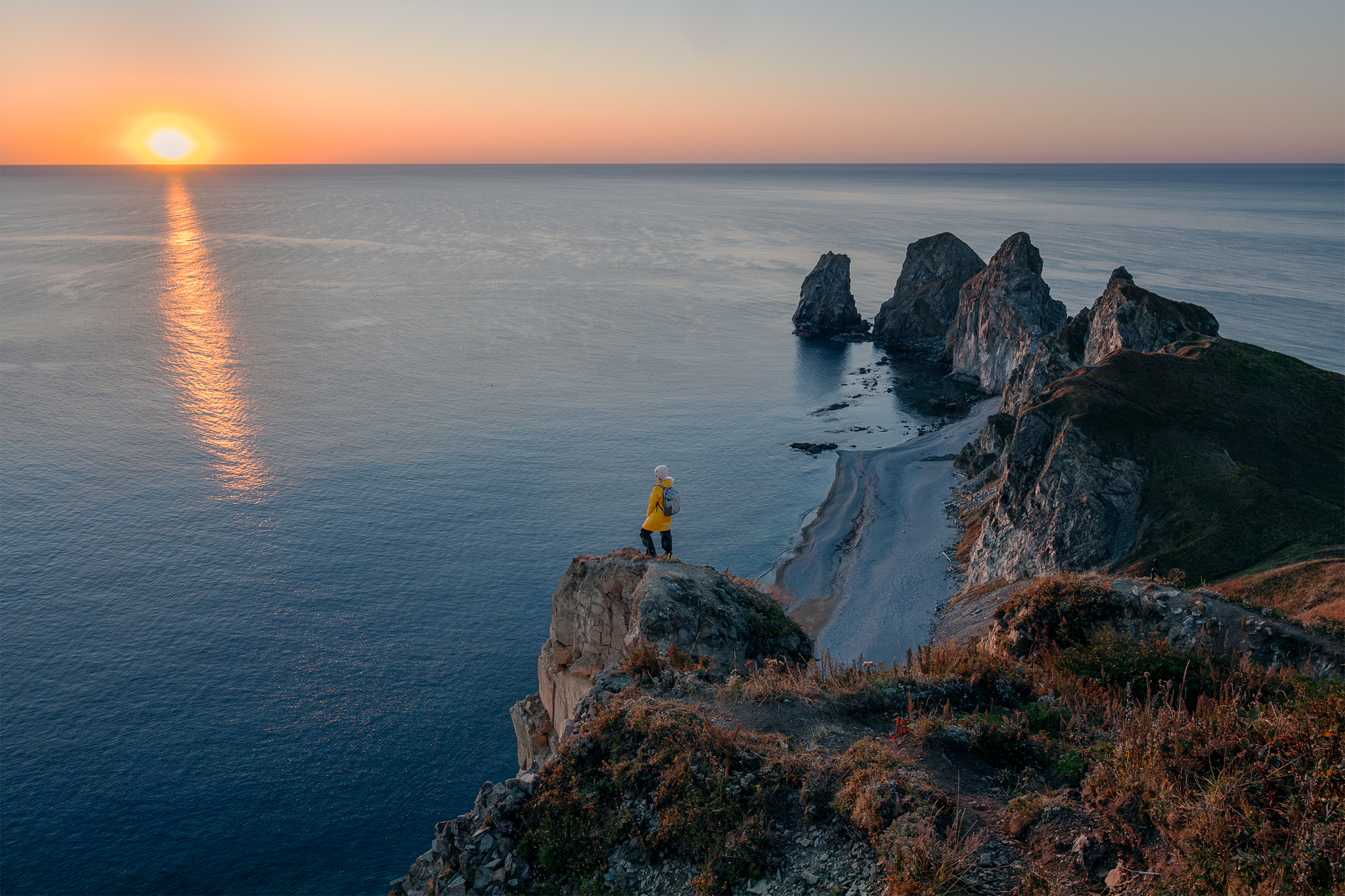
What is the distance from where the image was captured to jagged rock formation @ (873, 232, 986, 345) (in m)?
118

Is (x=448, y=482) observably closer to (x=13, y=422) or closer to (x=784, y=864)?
(x=13, y=422)

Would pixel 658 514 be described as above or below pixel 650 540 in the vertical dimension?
above

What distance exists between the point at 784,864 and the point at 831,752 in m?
1.92

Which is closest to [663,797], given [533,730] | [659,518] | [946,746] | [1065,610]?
[946,746]

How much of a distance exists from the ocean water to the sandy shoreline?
307 cm

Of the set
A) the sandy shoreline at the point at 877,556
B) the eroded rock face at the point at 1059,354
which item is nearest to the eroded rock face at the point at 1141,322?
the eroded rock face at the point at 1059,354

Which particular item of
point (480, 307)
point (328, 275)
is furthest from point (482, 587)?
point (328, 275)

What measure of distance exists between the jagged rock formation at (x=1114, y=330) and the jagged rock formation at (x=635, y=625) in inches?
1714

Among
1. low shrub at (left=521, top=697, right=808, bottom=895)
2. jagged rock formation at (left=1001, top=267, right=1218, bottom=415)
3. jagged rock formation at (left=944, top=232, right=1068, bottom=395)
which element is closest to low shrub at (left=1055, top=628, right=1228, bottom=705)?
low shrub at (left=521, top=697, right=808, bottom=895)

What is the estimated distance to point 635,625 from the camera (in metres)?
17.3

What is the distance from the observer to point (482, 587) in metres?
49.2

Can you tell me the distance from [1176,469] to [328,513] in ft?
181

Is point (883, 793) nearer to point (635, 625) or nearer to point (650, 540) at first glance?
point (635, 625)

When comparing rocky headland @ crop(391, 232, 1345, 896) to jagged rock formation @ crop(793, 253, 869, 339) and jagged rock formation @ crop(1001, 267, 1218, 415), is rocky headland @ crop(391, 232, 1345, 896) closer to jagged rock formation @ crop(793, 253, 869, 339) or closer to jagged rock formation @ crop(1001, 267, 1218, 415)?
jagged rock formation @ crop(1001, 267, 1218, 415)
